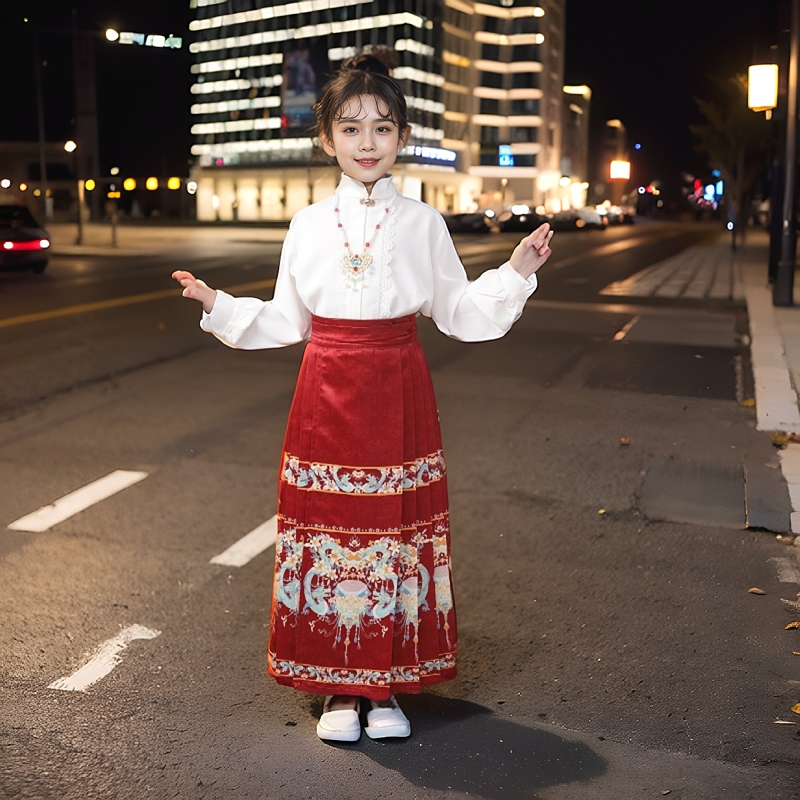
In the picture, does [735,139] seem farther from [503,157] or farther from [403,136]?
[503,157]

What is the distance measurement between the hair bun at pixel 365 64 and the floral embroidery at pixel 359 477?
4.16 ft

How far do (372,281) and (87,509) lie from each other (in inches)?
133

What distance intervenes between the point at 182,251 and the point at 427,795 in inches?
1296

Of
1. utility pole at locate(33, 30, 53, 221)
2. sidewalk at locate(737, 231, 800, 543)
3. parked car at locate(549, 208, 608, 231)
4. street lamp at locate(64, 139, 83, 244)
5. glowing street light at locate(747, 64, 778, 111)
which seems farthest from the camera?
parked car at locate(549, 208, 608, 231)

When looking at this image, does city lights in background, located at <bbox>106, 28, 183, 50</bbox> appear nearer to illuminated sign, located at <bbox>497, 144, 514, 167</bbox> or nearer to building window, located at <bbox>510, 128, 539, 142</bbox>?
illuminated sign, located at <bbox>497, 144, 514, 167</bbox>

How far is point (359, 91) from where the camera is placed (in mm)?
3414

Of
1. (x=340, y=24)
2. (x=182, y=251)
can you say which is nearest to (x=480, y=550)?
(x=182, y=251)

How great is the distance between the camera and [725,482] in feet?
22.4

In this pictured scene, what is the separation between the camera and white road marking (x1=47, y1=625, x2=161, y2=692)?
3865mm

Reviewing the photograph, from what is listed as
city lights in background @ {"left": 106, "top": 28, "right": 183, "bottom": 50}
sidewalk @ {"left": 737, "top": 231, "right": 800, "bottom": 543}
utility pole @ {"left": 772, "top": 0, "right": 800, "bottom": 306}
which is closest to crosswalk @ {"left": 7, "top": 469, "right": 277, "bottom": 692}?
sidewalk @ {"left": 737, "top": 231, "right": 800, "bottom": 543}

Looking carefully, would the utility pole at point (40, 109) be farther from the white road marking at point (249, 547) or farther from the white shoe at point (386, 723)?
the white shoe at point (386, 723)

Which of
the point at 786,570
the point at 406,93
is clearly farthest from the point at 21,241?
the point at 406,93

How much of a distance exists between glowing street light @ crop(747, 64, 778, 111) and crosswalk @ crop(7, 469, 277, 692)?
1621 cm

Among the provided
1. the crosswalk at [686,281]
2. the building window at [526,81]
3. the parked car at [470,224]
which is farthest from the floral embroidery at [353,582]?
the building window at [526,81]
